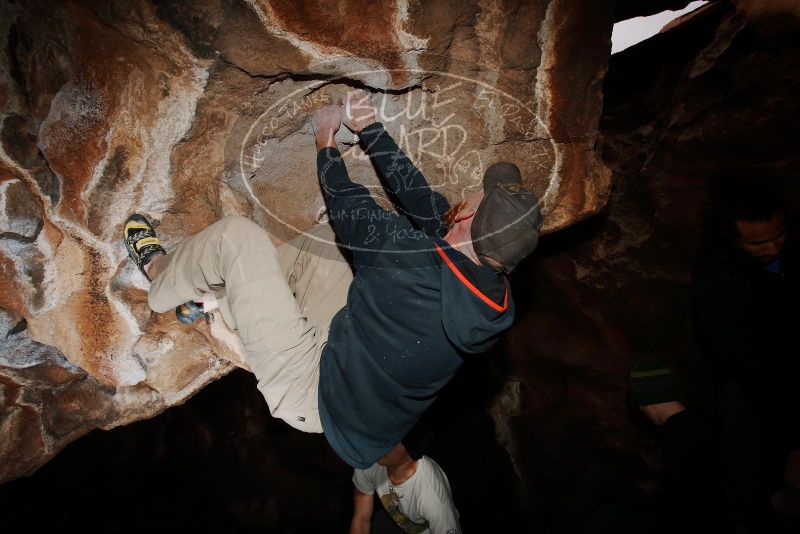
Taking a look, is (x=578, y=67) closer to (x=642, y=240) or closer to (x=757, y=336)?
(x=642, y=240)

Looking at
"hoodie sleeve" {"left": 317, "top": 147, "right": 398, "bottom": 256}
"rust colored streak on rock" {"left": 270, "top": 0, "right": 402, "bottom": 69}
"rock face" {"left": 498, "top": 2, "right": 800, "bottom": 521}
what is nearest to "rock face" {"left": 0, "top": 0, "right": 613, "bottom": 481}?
"rust colored streak on rock" {"left": 270, "top": 0, "right": 402, "bottom": 69}

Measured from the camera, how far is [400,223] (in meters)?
1.77

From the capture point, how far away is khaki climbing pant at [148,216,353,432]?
1801mm

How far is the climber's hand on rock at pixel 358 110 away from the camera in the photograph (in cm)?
199

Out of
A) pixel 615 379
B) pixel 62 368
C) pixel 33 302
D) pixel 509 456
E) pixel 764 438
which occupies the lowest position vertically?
pixel 509 456

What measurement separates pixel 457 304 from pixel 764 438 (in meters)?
2.03

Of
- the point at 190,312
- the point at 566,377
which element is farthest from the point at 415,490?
the point at 566,377

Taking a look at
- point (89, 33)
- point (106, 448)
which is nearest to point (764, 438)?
point (89, 33)

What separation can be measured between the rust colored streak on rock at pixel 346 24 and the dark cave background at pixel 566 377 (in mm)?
1778

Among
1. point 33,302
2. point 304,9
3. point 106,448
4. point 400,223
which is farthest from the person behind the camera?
point 106,448

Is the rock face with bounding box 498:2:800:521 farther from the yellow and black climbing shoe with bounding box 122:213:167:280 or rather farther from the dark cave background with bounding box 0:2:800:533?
the yellow and black climbing shoe with bounding box 122:213:167:280

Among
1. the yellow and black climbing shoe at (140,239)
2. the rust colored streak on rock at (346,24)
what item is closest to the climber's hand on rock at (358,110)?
the rust colored streak on rock at (346,24)

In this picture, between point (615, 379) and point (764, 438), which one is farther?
point (615, 379)

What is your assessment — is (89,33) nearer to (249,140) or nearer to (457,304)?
(249,140)
